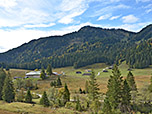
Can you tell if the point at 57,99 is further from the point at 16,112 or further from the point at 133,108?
the point at 133,108

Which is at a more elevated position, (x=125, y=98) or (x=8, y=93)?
(x=8, y=93)

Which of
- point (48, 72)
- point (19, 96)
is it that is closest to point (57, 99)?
point (19, 96)

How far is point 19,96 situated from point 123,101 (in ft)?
152

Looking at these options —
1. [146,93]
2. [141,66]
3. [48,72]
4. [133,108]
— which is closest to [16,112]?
[133,108]

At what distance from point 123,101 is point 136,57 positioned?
6786 inches

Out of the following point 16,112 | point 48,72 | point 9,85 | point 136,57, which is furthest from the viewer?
point 136,57

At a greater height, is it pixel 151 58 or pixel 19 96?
pixel 151 58

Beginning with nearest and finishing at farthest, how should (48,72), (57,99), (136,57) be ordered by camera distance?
(57,99) < (48,72) < (136,57)

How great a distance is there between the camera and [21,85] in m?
89.1

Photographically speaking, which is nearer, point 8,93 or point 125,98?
point 125,98

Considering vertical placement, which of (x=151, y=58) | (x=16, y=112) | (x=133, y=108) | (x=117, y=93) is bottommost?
(x=133, y=108)

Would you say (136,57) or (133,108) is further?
(136,57)

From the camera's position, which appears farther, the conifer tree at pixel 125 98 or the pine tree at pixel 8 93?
the pine tree at pixel 8 93

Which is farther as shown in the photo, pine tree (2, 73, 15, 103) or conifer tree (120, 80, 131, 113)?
pine tree (2, 73, 15, 103)
